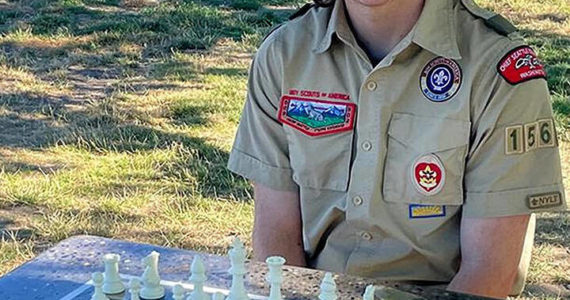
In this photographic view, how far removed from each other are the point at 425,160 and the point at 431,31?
242 millimetres

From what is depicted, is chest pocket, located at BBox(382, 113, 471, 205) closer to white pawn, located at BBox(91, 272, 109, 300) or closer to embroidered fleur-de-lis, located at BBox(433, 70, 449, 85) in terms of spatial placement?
embroidered fleur-de-lis, located at BBox(433, 70, 449, 85)

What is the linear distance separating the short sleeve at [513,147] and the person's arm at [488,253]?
0.03 meters

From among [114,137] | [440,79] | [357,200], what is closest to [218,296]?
[357,200]

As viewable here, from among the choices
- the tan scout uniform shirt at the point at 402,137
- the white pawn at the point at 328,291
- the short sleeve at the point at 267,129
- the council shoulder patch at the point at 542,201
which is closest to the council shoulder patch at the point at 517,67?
the tan scout uniform shirt at the point at 402,137

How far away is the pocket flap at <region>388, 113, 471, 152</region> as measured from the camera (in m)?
1.96

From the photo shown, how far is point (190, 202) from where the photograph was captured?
4246mm

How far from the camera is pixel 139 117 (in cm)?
535

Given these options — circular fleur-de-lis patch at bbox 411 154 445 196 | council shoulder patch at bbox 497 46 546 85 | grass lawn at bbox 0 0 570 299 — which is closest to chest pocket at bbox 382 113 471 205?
circular fleur-de-lis patch at bbox 411 154 445 196

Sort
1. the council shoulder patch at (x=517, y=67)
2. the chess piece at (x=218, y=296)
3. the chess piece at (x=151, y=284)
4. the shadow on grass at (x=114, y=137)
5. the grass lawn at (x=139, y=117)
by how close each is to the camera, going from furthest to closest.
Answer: the shadow on grass at (x=114, y=137), the grass lawn at (x=139, y=117), the council shoulder patch at (x=517, y=67), the chess piece at (x=151, y=284), the chess piece at (x=218, y=296)

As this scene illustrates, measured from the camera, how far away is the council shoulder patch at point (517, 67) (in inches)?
75.8

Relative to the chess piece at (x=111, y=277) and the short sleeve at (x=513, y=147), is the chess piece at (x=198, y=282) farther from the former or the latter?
the short sleeve at (x=513, y=147)

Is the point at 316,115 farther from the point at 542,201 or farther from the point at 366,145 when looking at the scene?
Result: the point at 542,201

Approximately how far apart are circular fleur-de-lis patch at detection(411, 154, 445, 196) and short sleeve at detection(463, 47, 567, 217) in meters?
0.07

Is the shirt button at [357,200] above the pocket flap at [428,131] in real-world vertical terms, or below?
below
